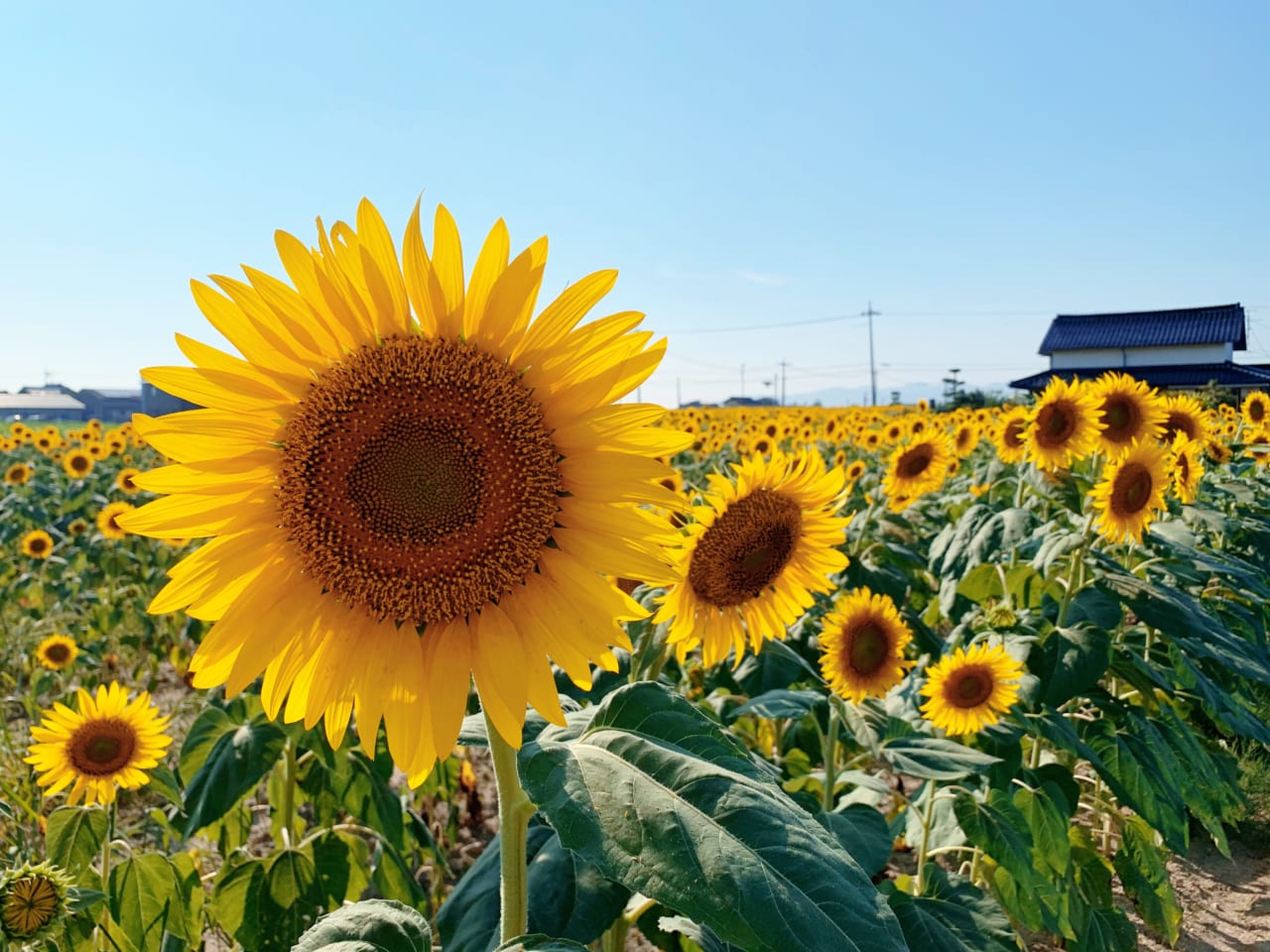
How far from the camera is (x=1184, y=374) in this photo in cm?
3784

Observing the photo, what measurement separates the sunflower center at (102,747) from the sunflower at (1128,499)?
3.76 meters

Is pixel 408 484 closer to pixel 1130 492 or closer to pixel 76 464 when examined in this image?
pixel 1130 492

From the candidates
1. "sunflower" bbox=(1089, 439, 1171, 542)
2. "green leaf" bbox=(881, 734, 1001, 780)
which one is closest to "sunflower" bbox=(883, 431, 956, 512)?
"sunflower" bbox=(1089, 439, 1171, 542)

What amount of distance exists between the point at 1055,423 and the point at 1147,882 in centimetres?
212

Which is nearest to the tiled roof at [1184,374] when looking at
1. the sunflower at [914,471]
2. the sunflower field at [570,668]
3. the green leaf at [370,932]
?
the sunflower at [914,471]

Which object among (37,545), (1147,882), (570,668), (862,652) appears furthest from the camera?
(37,545)

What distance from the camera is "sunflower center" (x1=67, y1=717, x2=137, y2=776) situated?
2.93 m

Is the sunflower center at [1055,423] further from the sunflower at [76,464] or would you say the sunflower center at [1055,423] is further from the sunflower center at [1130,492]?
the sunflower at [76,464]

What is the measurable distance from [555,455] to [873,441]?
991 centimetres

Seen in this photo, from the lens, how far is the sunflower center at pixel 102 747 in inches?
115

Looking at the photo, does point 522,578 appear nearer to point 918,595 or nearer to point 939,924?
point 939,924

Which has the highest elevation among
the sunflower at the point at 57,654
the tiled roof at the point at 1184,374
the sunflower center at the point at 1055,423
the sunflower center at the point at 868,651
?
the tiled roof at the point at 1184,374

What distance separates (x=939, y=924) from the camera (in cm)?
236

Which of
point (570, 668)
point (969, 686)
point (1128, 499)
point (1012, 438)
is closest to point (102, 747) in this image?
point (570, 668)
